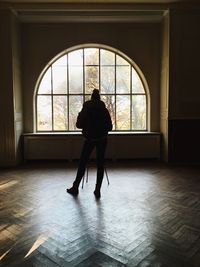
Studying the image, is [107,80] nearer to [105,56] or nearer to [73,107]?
[105,56]

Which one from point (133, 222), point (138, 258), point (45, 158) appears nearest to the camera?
point (138, 258)

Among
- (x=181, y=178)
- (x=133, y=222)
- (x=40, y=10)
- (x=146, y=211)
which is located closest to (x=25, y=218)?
(x=133, y=222)

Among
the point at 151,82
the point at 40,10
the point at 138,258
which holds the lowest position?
the point at 138,258

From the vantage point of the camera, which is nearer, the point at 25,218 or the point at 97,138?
the point at 25,218

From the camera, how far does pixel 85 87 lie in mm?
6789

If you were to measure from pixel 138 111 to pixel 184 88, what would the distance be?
132 centimetres

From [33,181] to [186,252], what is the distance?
10.1ft

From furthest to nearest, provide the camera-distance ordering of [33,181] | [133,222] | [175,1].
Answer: [175,1] → [33,181] → [133,222]

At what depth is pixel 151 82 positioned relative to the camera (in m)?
6.68

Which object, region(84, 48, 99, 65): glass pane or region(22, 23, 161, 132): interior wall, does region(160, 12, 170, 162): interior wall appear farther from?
region(84, 48, 99, 65): glass pane

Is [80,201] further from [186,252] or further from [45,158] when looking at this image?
[45,158]

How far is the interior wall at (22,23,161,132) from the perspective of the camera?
21.4 ft

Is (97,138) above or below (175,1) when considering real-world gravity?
below

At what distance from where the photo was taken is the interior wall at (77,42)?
653cm
